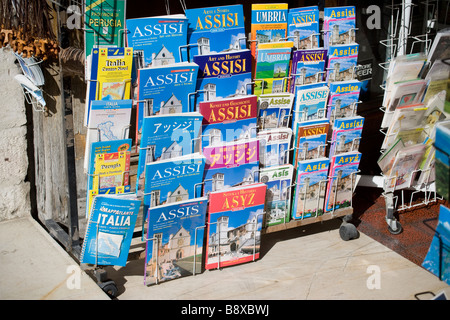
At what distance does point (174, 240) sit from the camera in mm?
3018

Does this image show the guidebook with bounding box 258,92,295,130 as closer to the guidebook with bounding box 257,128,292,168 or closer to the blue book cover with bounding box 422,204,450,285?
the guidebook with bounding box 257,128,292,168

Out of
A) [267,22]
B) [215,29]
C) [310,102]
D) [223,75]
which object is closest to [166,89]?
[223,75]

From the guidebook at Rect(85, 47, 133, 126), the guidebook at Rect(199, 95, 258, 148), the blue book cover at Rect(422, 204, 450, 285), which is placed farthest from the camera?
the guidebook at Rect(199, 95, 258, 148)

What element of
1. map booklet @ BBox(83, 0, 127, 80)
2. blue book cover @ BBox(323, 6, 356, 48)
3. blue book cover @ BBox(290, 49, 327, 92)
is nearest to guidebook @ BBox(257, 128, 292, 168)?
blue book cover @ BBox(290, 49, 327, 92)

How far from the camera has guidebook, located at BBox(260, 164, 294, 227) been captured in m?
3.25

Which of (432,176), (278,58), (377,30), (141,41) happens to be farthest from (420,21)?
(141,41)

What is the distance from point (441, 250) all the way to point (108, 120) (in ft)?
5.91

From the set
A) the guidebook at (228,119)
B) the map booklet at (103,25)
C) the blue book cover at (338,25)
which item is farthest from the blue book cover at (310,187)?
the map booklet at (103,25)

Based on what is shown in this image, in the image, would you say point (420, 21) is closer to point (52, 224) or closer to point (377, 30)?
point (377, 30)

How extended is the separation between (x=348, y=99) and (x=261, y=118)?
63 centimetres

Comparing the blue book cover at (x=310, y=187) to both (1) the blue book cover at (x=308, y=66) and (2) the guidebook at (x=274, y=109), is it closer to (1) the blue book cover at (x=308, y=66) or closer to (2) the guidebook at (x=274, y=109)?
(2) the guidebook at (x=274, y=109)

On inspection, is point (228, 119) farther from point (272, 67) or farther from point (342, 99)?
point (342, 99)

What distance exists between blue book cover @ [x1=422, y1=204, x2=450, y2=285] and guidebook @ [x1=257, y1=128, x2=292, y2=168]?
100 cm

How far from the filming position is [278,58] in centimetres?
324
